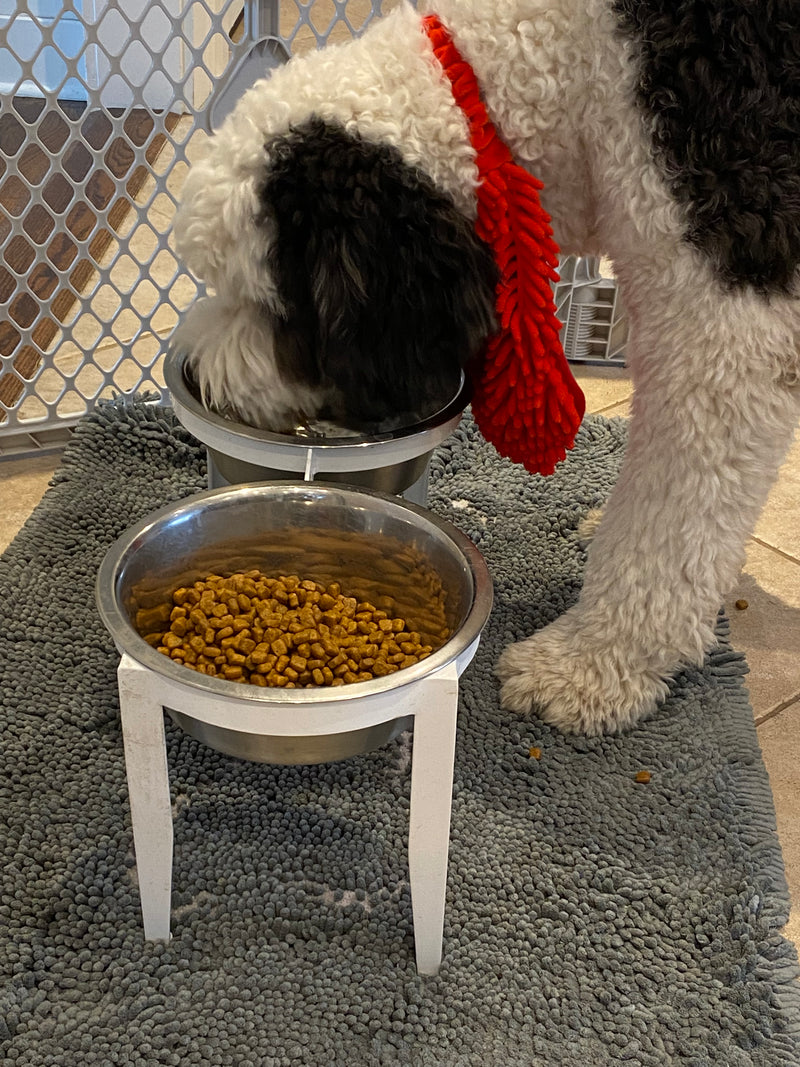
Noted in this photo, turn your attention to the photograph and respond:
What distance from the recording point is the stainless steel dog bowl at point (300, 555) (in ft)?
3.58

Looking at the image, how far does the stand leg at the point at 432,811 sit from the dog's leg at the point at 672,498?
1.29 ft

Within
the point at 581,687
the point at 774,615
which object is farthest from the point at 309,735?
the point at 774,615

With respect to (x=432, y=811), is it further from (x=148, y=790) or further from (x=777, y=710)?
(x=777, y=710)

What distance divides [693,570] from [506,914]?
1.46 feet

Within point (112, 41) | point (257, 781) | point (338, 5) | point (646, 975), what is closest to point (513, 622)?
→ point (257, 781)

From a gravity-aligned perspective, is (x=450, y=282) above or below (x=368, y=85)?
below

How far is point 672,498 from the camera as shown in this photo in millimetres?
1279

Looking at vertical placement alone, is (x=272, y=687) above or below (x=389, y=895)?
above

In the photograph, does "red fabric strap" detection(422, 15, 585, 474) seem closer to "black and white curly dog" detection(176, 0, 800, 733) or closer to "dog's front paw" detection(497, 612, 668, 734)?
"black and white curly dog" detection(176, 0, 800, 733)

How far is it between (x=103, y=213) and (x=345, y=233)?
0.99 metres

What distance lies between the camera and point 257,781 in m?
1.33

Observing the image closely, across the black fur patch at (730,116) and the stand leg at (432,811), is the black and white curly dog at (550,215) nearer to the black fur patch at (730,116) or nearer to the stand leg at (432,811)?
the black fur patch at (730,116)

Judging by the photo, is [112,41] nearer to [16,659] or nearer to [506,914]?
[16,659]

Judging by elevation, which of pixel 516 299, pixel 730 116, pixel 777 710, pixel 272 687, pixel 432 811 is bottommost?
pixel 777 710
